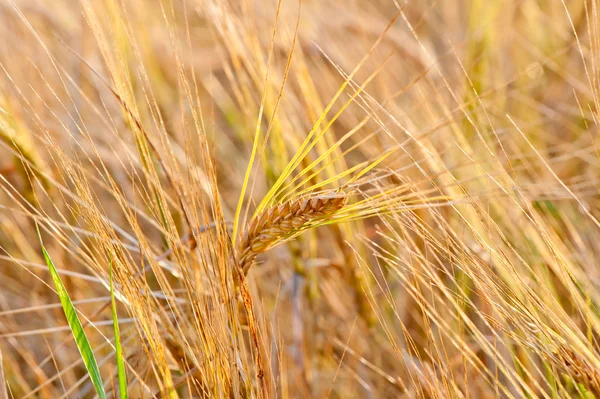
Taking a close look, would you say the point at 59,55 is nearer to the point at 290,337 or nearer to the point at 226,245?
the point at 290,337

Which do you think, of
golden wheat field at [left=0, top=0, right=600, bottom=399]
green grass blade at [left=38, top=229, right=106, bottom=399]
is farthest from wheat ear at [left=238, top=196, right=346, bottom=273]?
green grass blade at [left=38, top=229, right=106, bottom=399]

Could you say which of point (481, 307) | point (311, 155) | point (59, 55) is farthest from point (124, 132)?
point (481, 307)

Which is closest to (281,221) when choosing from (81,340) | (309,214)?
(309,214)

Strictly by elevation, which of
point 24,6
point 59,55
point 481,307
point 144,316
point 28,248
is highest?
point 24,6

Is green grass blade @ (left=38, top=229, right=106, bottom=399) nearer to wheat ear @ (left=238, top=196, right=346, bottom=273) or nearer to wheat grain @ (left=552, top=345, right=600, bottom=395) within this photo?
wheat ear @ (left=238, top=196, right=346, bottom=273)

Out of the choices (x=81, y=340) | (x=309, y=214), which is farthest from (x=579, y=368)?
(x=81, y=340)

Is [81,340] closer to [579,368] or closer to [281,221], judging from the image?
[281,221]

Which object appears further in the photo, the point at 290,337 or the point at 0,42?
the point at 0,42

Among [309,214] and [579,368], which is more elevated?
[309,214]
